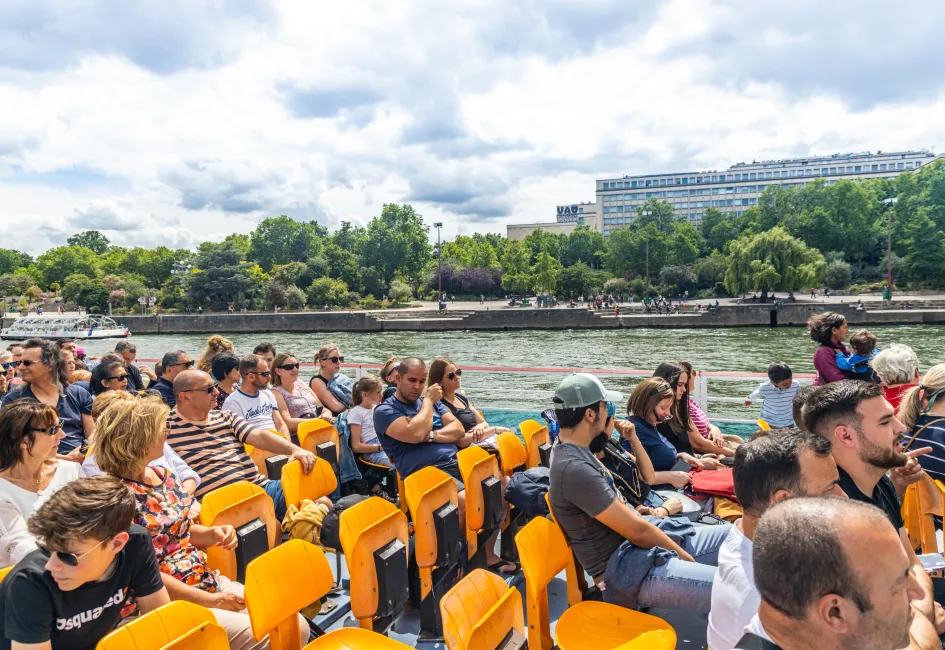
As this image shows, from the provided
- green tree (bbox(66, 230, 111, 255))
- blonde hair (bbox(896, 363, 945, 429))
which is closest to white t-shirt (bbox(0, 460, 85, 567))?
blonde hair (bbox(896, 363, 945, 429))

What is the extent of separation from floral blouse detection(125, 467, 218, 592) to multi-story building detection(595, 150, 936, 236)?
351 feet

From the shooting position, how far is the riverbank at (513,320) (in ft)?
113

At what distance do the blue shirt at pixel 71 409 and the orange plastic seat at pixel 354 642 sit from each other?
10.9 feet

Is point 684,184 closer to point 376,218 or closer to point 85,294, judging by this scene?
point 376,218

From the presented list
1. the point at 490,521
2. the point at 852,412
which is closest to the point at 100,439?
the point at 490,521

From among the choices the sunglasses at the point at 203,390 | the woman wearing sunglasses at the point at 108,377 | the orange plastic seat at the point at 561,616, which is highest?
the sunglasses at the point at 203,390

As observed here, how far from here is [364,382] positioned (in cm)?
469

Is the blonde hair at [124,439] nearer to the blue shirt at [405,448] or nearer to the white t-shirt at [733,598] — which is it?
the blue shirt at [405,448]

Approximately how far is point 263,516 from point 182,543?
1.46ft

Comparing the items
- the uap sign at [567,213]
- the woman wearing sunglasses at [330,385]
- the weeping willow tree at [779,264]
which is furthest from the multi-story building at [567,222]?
the woman wearing sunglasses at [330,385]

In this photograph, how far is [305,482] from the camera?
3463mm

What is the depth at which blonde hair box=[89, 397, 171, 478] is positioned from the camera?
238 centimetres

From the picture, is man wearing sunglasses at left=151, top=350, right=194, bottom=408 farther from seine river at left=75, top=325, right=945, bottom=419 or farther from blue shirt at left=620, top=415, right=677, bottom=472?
seine river at left=75, top=325, right=945, bottom=419

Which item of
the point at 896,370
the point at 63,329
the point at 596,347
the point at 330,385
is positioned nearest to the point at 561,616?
the point at 896,370
